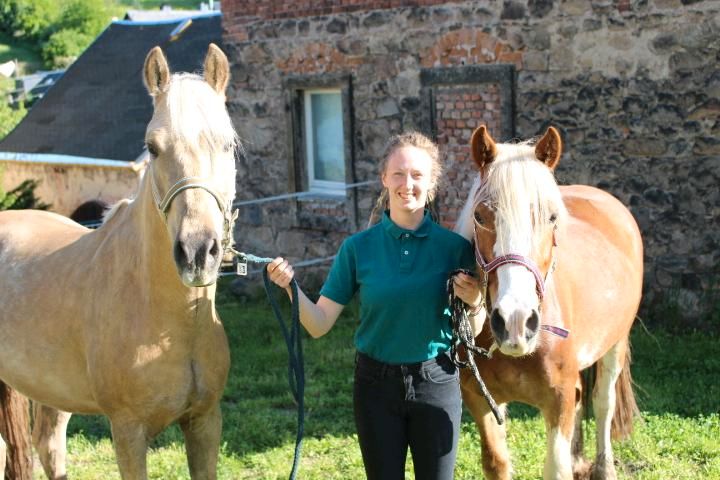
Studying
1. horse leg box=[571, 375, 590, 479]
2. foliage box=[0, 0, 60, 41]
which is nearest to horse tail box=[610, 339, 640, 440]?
horse leg box=[571, 375, 590, 479]

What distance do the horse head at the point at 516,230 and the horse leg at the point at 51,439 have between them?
2.63 meters

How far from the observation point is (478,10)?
27.9ft

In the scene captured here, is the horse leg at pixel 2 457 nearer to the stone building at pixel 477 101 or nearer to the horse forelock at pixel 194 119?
the horse forelock at pixel 194 119

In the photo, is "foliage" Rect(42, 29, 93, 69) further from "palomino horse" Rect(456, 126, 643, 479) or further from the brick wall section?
"palomino horse" Rect(456, 126, 643, 479)

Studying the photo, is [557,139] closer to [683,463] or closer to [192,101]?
[192,101]

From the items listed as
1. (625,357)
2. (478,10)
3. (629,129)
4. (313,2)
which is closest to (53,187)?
(313,2)

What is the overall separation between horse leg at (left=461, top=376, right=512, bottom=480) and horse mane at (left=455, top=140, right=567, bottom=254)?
0.99m

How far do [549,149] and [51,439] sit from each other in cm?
306

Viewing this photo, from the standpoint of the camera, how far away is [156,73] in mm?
3506

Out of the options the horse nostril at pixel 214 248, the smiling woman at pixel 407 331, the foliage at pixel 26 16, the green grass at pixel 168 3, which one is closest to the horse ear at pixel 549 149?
the smiling woman at pixel 407 331

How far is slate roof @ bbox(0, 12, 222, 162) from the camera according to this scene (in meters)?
13.1

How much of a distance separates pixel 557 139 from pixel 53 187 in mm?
9735

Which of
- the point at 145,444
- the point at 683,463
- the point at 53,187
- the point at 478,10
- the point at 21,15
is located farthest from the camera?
the point at 21,15

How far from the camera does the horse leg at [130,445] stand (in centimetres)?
357
